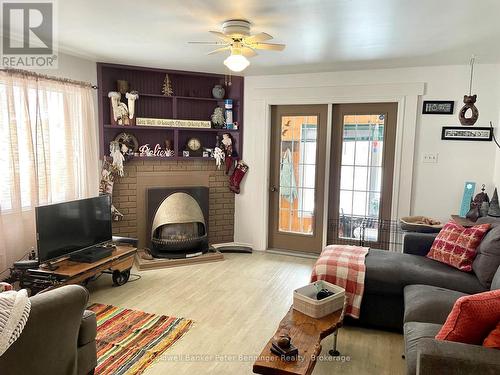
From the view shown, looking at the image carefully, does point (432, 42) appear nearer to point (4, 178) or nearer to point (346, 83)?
point (346, 83)

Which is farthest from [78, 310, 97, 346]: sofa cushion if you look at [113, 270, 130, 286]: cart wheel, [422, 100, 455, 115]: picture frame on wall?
[422, 100, 455, 115]: picture frame on wall

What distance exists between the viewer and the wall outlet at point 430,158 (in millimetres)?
4188

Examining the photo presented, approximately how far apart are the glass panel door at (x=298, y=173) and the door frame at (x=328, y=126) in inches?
8.2

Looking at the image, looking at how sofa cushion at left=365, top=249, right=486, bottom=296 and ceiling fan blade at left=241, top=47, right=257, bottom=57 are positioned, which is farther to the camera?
ceiling fan blade at left=241, top=47, right=257, bottom=57

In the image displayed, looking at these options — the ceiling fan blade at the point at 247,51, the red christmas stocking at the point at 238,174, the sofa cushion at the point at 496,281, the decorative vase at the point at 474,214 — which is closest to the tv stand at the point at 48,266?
the ceiling fan blade at the point at 247,51

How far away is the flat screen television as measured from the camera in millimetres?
3090

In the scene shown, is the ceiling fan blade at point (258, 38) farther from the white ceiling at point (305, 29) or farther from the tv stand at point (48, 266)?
the tv stand at point (48, 266)

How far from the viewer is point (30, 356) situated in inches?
67.7

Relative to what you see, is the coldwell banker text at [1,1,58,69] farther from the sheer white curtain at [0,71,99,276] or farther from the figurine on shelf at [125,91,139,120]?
the figurine on shelf at [125,91,139,120]

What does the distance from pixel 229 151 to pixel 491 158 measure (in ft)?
10.1

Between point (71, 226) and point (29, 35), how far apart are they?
174 centimetres

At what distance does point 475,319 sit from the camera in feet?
5.45

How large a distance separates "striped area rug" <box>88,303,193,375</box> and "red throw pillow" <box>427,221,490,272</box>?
2165 millimetres

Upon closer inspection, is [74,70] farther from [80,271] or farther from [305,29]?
[305,29]
